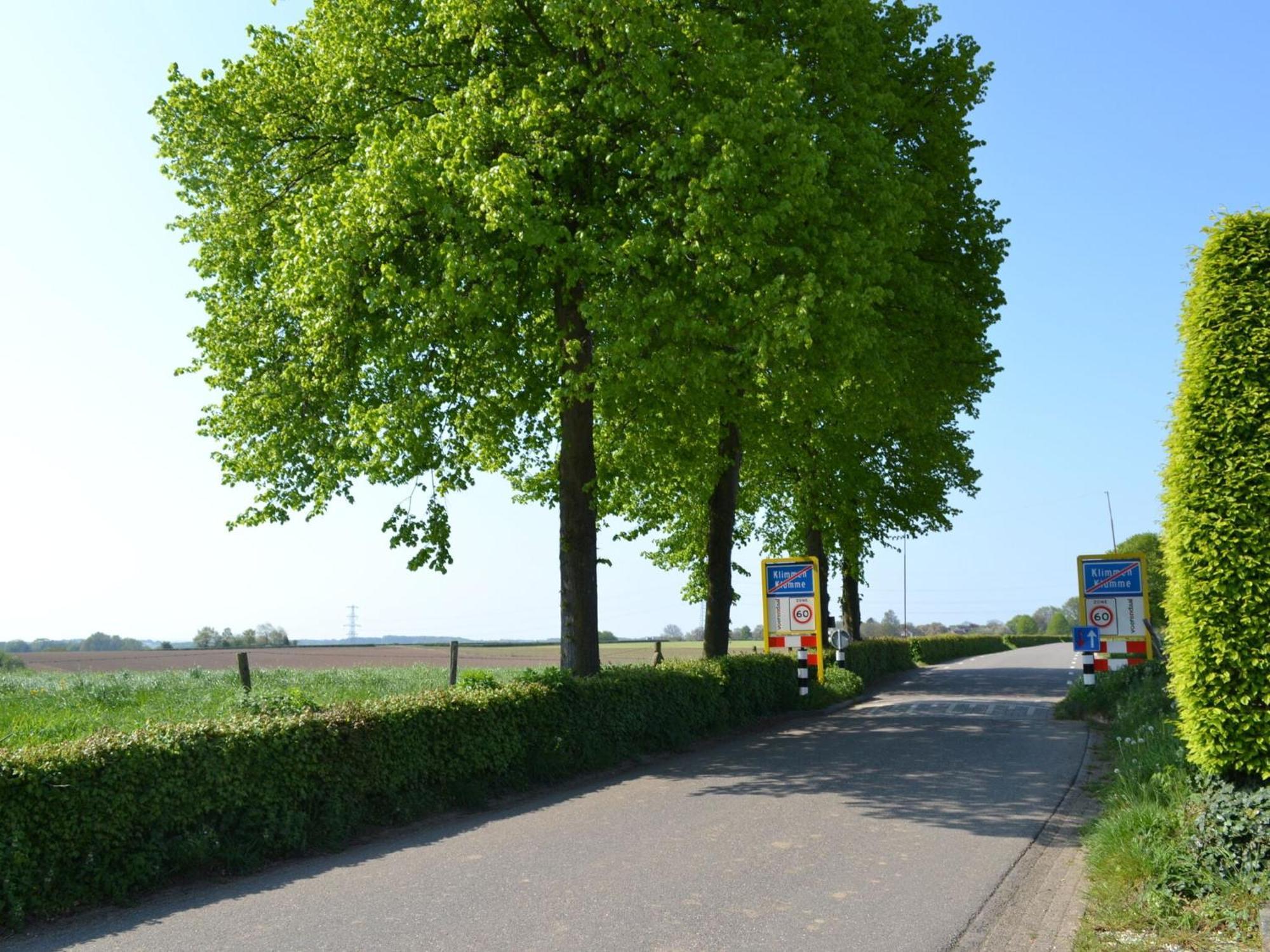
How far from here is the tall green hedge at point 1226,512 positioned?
7.69m

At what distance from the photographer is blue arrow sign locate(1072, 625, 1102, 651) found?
22109 mm

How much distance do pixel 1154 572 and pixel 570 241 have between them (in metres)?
8.77

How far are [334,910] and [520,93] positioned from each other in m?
11.5

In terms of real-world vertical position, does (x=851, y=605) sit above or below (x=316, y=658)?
above

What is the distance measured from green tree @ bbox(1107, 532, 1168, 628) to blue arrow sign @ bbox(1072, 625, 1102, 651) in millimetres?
1314

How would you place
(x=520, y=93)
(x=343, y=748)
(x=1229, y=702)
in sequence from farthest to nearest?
(x=520, y=93), (x=343, y=748), (x=1229, y=702)

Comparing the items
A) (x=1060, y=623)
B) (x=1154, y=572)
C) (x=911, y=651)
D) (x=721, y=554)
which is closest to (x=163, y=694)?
(x=721, y=554)

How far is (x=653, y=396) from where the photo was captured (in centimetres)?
1702

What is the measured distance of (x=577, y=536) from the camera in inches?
694

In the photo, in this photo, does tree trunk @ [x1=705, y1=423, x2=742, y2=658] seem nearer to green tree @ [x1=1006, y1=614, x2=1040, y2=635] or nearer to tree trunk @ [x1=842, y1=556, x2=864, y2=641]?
tree trunk @ [x1=842, y1=556, x2=864, y2=641]

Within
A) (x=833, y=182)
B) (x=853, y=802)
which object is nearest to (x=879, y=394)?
(x=833, y=182)

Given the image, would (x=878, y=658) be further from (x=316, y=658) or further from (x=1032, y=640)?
(x=1032, y=640)

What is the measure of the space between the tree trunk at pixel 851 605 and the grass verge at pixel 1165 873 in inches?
1199

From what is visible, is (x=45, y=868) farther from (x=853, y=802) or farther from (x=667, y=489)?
(x=667, y=489)
